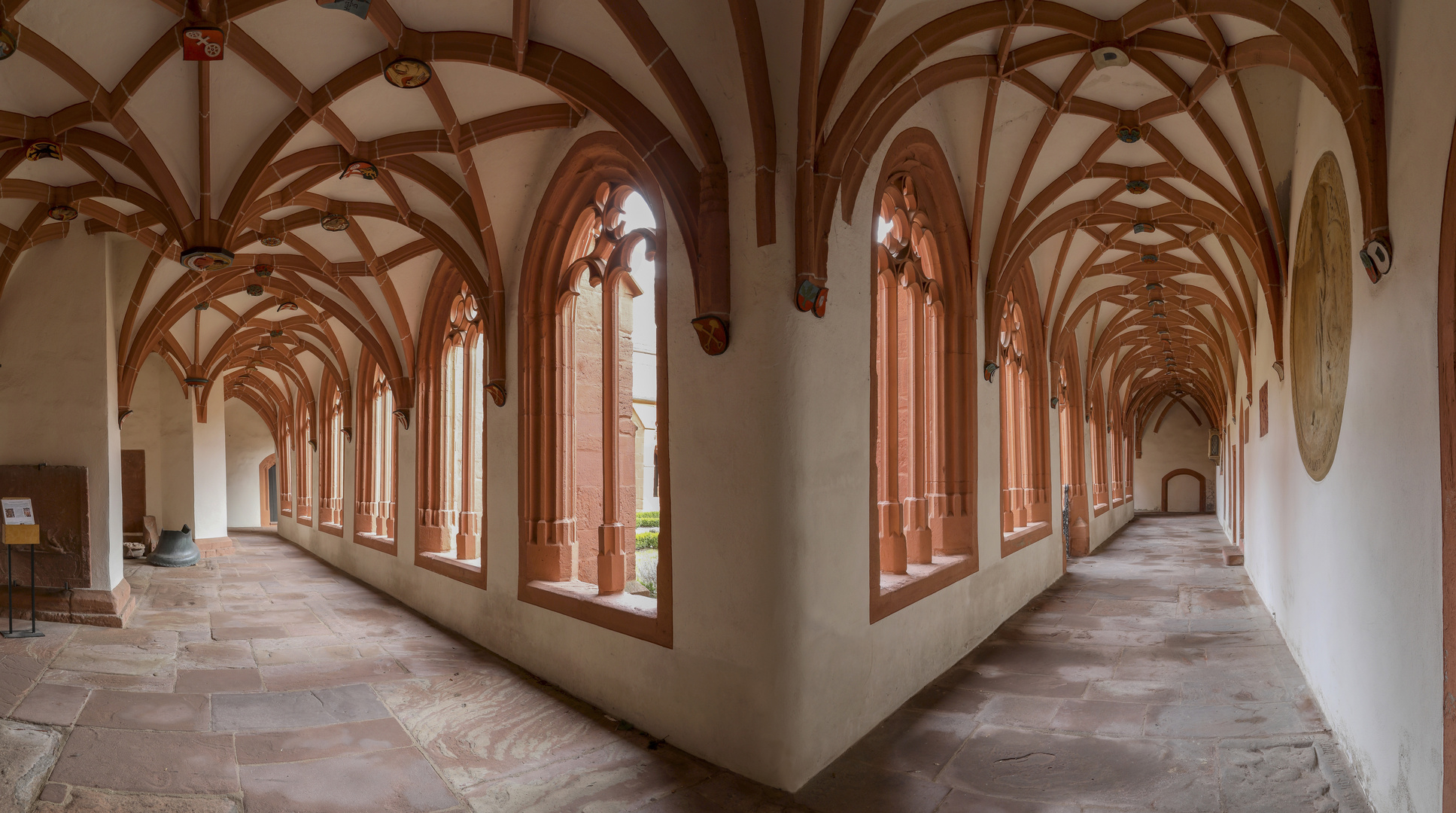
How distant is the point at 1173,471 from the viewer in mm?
30156

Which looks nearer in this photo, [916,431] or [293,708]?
[293,708]

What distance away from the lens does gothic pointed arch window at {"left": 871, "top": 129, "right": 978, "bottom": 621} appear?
5.88 m

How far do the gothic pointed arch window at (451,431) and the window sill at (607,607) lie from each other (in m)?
1.88

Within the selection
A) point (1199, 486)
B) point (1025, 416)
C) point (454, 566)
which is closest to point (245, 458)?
point (454, 566)

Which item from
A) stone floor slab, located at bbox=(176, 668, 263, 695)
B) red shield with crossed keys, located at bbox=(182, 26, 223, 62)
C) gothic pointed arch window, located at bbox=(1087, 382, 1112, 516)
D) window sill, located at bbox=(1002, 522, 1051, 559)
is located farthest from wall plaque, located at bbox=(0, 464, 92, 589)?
gothic pointed arch window, located at bbox=(1087, 382, 1112, 516)

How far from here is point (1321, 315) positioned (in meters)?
4.87

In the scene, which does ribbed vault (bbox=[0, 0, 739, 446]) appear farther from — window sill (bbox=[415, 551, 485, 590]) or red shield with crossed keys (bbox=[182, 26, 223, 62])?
window sill (bbox=[415, 551, 485, 590])

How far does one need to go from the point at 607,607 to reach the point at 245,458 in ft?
78.6

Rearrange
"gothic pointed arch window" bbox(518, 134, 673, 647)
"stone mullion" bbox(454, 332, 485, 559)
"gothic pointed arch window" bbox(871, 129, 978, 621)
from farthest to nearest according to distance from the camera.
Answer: "stone mullion" bbox(454, 332, 485, 559), "gothic pointed arch window" bbox(871, 129, 978, 621), "gothic pointed arch window" bbox(518, 134, 673, 647)

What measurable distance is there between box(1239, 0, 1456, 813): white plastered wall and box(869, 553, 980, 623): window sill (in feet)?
7.34

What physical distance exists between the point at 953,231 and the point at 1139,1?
7.14ft

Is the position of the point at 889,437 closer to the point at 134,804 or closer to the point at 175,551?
the point at 134,804

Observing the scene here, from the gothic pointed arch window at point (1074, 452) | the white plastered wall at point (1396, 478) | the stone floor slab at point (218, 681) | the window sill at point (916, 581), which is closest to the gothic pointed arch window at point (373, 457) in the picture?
the stone floor slab at point (218, 681)

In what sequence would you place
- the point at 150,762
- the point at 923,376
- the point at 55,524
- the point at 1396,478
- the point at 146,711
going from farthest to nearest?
the point at 55,524 < the point at 923,376 < the point at 146,711 < the point at 150,762 < the point at 1396,478
